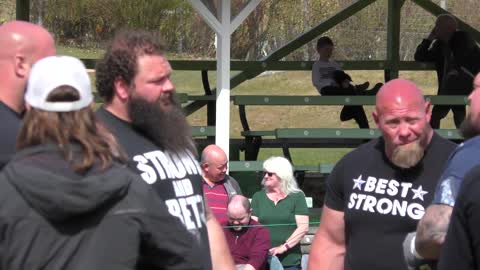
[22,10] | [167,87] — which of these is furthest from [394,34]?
[167,87]

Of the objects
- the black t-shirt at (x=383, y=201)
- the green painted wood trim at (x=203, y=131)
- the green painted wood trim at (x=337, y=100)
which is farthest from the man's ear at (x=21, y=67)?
the green painted wood trim at (x=337, y=100)

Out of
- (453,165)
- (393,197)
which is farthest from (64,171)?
(393,197)

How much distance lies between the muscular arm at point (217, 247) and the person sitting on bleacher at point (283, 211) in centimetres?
436

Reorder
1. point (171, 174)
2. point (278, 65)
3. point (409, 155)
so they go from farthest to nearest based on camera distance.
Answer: point (278, 65) → point (409, 155) → point (171, 174)

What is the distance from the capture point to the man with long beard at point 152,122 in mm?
3332

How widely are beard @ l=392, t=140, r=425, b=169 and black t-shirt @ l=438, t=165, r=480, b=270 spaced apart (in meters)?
1.69

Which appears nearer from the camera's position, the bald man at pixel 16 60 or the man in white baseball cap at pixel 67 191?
the man in white baseball cap at pixel 67 191

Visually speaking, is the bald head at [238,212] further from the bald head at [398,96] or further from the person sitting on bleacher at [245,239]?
the bald head at [398,96]

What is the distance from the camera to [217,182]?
7.90 metres

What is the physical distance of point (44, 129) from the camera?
100.0 inches

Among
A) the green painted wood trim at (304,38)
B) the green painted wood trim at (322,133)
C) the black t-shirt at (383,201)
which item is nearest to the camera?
the black t-shirt at (383,201)

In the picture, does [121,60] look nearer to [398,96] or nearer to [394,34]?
[398,96]

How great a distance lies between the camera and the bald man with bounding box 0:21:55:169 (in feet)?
10.4

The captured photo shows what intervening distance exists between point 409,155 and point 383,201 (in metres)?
0.23
